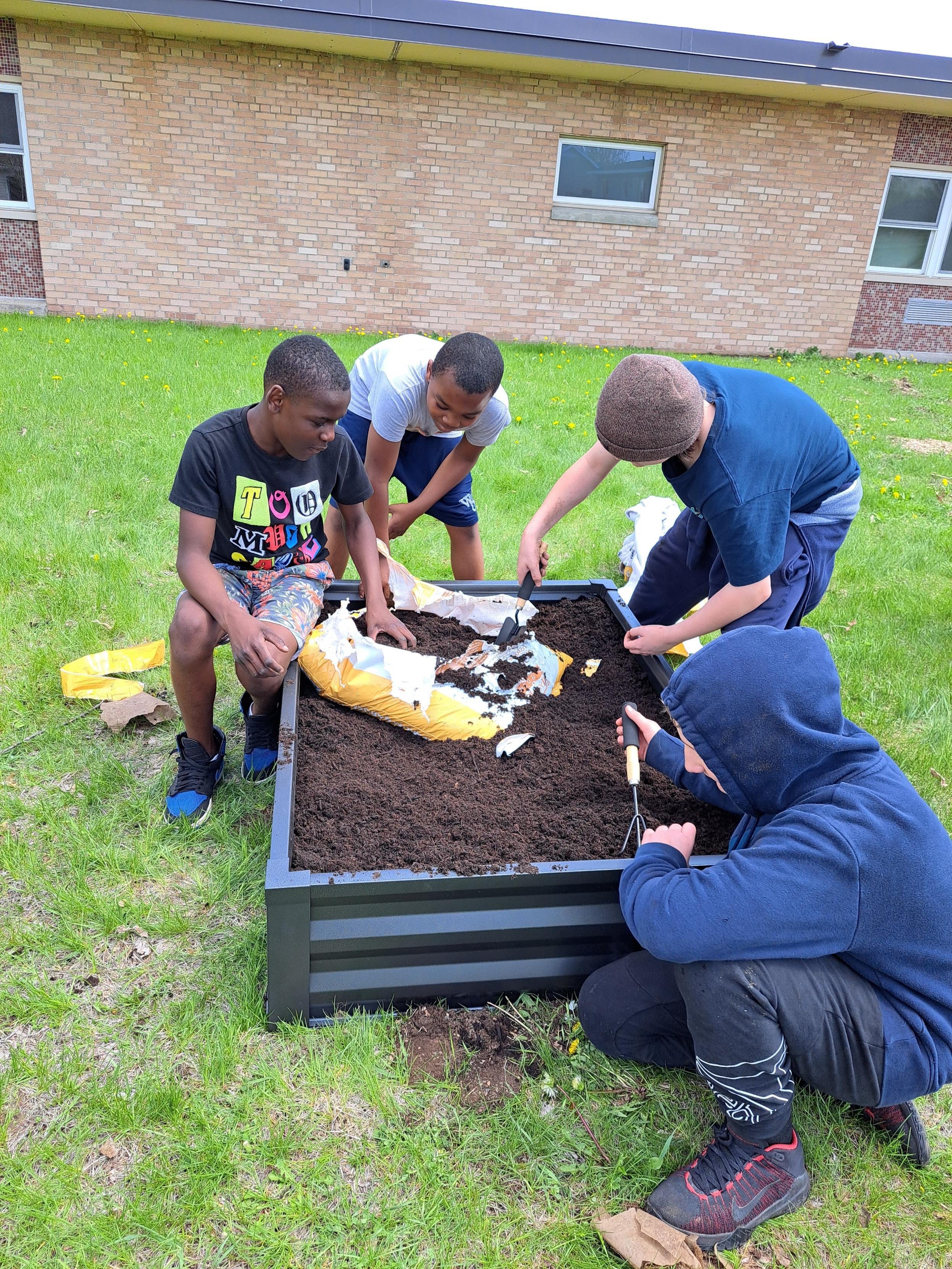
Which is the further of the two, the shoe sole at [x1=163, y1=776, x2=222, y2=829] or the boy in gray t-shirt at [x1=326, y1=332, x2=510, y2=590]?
the boy in gray t-shirt at [x1=326, y1=332, x2=510, y2=590]

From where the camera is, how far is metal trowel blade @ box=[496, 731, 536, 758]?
8.21ft

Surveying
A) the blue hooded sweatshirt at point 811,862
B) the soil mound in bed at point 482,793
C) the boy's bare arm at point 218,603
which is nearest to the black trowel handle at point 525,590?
the soil mound in bed at point 482,793

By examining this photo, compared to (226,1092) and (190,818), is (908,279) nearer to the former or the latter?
(190,818)

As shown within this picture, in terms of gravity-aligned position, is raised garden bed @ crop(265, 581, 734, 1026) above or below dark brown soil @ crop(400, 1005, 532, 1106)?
above

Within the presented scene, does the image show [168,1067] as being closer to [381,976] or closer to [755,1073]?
[381,976]

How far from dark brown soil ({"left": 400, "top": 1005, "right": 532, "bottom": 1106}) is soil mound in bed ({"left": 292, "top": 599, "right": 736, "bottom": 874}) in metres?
0.34

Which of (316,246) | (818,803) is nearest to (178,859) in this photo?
(818,803)

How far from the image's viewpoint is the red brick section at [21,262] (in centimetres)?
978

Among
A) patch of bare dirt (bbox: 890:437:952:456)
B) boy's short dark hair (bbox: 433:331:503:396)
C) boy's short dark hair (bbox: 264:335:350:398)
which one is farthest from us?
patch of bare dirt (bbox: 890:437:952:456)

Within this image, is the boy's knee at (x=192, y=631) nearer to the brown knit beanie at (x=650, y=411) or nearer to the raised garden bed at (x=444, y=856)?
the raised garden bed at (x=444, y=856)

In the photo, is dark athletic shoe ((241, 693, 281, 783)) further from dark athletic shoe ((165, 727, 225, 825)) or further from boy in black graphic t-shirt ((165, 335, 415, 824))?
dark athletic shoe ((165, 727, 225, 825))

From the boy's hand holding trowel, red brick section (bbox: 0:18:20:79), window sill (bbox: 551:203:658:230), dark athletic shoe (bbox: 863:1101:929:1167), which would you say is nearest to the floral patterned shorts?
the boy's hand holding trowel

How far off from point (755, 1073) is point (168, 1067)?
1.17 m

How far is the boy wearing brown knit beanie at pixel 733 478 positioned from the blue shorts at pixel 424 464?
849 mm
